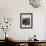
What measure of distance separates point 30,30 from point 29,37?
0.25 m

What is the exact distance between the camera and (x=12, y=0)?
4965mm

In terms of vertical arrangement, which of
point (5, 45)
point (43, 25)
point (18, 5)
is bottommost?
point (5, 45)

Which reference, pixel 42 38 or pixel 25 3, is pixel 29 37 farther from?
pixel 25 3

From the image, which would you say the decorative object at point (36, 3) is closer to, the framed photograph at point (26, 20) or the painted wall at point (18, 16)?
the painted wall at point (18, 16)

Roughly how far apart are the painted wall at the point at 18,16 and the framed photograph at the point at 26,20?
0.11 meters

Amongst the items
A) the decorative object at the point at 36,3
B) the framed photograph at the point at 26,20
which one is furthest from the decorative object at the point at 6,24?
the decorative object at the point at 36,3

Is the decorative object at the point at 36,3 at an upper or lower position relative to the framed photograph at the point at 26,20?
upper

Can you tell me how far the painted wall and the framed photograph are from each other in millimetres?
106

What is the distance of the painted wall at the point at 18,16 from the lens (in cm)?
493

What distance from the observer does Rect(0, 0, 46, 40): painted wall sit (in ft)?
16.2

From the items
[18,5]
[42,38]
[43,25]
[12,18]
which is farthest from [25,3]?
[42,38]

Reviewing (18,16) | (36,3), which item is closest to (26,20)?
(18,16)

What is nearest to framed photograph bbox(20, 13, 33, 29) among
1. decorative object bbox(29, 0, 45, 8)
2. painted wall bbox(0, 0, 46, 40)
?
painted wall bbox(0, 0, 46, 40)

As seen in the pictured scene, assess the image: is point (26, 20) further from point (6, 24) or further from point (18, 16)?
point (6, 24)
